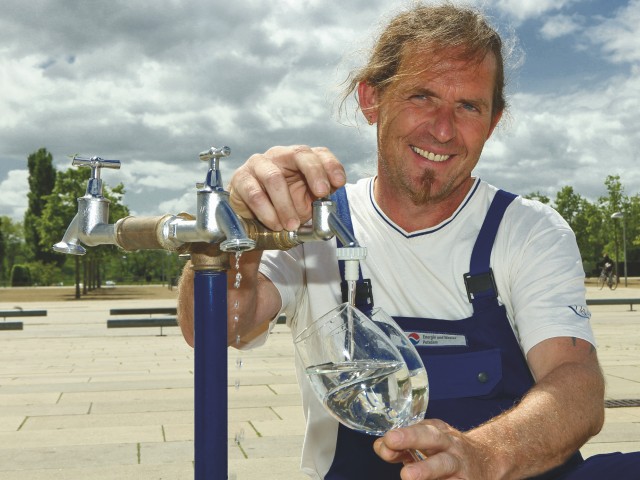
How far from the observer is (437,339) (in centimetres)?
214

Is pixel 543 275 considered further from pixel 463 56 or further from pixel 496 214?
pixel 463 56

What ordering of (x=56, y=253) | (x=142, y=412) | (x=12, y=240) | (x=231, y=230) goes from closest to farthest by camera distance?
1. (x=231, y=230)
2. (x=142, y=412)
3. (x=56, y=253)
4. (x=12, y=240)

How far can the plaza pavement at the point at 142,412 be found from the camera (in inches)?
183

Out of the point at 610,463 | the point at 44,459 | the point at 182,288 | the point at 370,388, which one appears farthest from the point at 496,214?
the point at 44,459

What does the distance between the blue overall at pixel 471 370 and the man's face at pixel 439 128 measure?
0.70ft

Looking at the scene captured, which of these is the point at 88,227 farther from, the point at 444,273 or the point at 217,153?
the point at 444,273

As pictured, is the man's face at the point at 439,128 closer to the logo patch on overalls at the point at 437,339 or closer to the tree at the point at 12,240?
the logo patch on overalls at the point at 437,339

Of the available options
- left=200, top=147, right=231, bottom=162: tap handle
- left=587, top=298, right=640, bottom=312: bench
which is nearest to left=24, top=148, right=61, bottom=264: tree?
left=587, top=298, right=640, bottom=312: bench

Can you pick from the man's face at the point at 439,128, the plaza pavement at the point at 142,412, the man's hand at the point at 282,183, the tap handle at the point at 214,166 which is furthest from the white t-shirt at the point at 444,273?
the tap handle at the point at 214,166

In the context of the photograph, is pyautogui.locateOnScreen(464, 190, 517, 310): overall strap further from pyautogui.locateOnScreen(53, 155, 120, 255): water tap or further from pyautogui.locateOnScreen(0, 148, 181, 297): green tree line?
pyautogui.locateOnScreen(0, 148, 181, 297): green tree line

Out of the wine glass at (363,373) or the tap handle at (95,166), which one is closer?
the wine glass at (363,373)

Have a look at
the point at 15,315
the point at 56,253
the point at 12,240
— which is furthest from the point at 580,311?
the point at 12,240

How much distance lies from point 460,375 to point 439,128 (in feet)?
2.35

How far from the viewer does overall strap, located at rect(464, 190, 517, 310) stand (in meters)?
2.19
